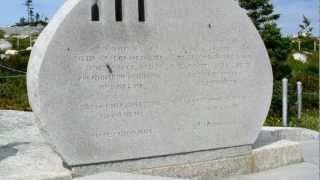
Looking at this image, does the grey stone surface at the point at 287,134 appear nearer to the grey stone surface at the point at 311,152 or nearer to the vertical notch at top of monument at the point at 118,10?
the grey stone surface at the point at 311,152

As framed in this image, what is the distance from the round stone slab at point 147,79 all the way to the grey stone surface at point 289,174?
20.3 inches

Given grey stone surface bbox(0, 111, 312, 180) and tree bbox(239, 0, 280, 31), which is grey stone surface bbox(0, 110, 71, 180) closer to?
grey stone surface bbox(0, 111, 312, 180)

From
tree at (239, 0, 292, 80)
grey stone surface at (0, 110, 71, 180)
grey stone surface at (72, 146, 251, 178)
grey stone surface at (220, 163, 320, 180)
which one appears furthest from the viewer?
tree at (239, 0, 292, 80)

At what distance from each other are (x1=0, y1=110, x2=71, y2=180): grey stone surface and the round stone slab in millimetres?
384

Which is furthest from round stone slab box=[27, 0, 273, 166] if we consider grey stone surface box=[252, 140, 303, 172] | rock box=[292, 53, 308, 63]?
rock box=[292, 53, 308, 63]

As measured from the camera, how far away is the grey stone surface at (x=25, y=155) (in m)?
6.56

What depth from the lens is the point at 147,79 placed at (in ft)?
23.9

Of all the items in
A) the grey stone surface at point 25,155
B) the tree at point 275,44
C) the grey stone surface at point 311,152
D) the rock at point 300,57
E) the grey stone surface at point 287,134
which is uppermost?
the tree at point 275,44

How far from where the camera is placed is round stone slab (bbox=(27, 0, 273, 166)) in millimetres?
6625

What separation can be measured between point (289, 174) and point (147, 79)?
2.41 m

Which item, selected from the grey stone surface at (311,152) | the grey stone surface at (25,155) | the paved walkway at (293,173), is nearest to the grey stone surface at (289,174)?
the paved walkway at (293,173)

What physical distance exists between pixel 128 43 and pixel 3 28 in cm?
6421

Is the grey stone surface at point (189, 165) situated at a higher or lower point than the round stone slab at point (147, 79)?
lower

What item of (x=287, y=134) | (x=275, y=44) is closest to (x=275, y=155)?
(x=287, y=134)
